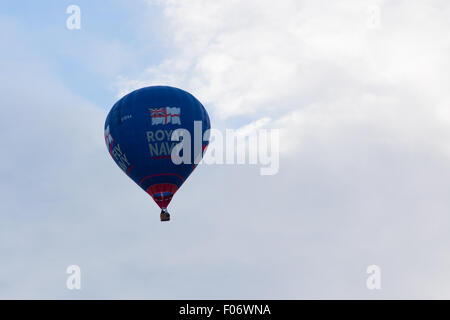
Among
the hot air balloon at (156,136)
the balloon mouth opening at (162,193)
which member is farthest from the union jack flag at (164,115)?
the balloon mouth opening at (162,193)

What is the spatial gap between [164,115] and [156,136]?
1553mm

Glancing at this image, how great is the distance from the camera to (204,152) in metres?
53.8

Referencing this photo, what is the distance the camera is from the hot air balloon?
5022 cm

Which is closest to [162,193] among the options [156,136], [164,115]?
[156,136]

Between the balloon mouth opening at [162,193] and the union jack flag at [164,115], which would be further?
the balloon mouth opening at [162,193]

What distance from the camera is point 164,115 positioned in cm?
5044

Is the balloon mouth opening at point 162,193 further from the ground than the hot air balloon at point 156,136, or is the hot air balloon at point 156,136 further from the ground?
the hot air balloon at point 156,136

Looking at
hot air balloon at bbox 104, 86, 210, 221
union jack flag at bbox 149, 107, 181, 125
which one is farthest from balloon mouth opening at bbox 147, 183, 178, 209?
union jack flag at bbox 149, 107, 181, 125

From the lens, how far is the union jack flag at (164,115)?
50.3 metres

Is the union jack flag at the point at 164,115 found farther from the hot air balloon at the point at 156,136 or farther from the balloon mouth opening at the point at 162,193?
the balloon mouth opening at the point at 162,193
